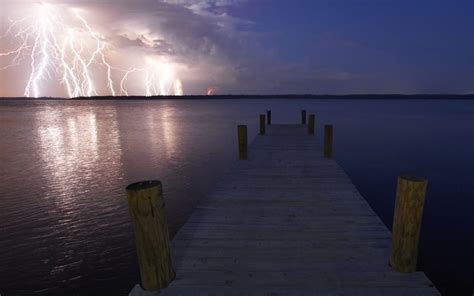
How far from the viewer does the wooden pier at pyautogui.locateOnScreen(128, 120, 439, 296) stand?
3.43 meters

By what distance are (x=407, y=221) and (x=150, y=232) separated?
10.2 ft

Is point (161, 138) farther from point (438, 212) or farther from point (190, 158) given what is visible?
point (438, 212)

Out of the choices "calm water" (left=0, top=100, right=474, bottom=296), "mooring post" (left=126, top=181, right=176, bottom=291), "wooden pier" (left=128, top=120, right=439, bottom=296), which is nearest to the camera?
"mooring post" (left=126, top=181, right=176, bottom=291)

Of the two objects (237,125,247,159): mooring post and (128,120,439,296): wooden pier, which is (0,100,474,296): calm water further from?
(128,120,439,296): wooden pier

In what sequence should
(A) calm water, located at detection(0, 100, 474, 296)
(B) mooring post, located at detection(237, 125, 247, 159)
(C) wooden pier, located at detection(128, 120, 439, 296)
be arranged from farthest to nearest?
(B) mooring post, located at detection(237, 125, 247, 159) → (A) calm water, located at detection(0, 100, 474, 296) → (C) wooden pier, located at detection(128, 120, 439, 296)

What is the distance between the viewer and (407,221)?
354 cm

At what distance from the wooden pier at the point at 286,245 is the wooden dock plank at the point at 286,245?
1 cm

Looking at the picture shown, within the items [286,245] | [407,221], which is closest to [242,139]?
[286,245]

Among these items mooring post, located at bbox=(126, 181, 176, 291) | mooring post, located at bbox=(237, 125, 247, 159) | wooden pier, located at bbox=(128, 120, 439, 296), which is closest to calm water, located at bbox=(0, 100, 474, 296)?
mooring post, located at bbox=(237, 125, 247, 159)

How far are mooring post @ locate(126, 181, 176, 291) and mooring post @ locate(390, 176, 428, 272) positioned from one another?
2903 mm

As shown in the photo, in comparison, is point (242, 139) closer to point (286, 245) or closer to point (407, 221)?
point (286, 245)

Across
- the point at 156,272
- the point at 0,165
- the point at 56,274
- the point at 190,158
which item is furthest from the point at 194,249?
the point at 0,165

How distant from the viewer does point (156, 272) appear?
3338mm

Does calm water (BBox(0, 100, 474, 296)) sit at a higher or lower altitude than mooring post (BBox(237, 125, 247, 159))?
lower
